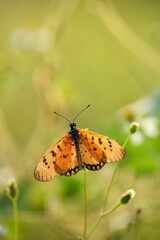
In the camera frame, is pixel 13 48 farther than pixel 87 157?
Yes

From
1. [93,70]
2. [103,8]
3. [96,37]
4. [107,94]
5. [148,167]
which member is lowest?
[148,167]

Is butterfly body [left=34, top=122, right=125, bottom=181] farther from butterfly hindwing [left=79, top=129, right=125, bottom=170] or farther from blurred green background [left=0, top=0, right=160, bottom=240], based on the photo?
blurred green background [left=0, top=0, right=160, bottom=240]

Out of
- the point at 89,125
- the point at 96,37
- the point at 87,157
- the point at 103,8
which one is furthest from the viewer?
the point at 96,37

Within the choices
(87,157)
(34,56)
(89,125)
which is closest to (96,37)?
(89,125)

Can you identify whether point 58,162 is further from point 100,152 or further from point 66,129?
point 66,129

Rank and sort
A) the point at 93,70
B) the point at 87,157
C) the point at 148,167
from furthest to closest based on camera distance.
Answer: the point at 93,70 < the point at 148,167 < the point at 87,157

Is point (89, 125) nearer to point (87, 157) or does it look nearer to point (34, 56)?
point (34, 56)

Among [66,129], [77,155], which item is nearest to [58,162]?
[77,155]

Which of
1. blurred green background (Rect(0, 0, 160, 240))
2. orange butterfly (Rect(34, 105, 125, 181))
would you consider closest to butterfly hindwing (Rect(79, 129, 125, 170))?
orange butterfly (Rect(34, 105, 125, 181))

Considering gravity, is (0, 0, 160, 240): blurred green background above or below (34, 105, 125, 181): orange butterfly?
above

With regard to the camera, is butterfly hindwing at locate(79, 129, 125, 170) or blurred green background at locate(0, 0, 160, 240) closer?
butterfly hindwing at locate(79, 129, 125, 170)
